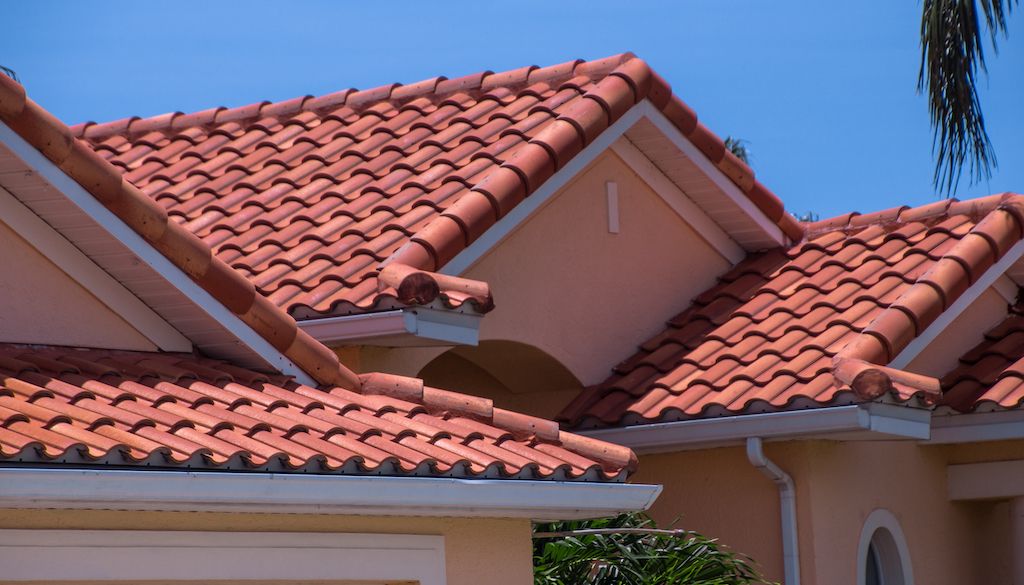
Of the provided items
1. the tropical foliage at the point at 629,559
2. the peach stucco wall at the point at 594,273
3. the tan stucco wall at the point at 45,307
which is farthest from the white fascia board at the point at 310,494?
the peach stucco wall at the point at 594,273

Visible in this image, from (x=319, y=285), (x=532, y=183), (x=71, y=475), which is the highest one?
(x=532, y=183)

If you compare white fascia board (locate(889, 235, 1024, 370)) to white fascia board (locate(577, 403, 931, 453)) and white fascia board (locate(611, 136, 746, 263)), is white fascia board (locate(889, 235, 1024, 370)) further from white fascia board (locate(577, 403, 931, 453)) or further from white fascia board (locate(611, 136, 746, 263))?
white fascia board (locate(611, 136, 746, 263))

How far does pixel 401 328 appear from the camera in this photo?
9219 millimetres

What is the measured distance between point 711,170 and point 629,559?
3.77 meters

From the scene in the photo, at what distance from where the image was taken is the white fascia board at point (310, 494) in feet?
19.5

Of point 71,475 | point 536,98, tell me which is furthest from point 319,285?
point 71,475

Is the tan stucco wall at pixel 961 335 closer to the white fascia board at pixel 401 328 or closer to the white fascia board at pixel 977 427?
the white fascia board at pixel 977 427

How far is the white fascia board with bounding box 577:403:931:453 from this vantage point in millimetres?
9883

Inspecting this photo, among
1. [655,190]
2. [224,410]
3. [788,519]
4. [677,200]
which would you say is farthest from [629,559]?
[677,200]

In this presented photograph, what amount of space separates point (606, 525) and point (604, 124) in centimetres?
287

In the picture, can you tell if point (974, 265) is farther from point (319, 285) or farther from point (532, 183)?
point (319, 285)

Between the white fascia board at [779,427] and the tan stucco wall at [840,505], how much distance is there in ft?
1.14

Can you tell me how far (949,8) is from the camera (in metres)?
16.3

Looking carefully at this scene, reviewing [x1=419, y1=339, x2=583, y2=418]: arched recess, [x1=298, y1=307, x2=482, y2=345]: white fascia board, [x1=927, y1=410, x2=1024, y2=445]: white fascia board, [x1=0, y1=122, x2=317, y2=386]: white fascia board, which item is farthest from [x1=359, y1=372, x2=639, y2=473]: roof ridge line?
[x1=927, y1=410, x2=1024, y2=445]: white fascia board
